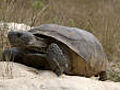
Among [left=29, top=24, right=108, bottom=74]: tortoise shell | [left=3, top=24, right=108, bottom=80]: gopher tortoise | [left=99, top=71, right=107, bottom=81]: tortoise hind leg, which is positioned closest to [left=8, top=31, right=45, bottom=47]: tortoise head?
[left=3, top=24, right=108, bottom=80]: gopher tortoise

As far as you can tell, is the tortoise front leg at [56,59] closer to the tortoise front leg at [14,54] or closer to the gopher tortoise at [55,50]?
the gopher tortoise at [55,50]

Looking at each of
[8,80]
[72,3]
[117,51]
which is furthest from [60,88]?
[72,3]

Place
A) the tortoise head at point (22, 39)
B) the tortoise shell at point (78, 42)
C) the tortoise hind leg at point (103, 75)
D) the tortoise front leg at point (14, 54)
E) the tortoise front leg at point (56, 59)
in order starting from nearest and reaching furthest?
1. the tortoise front leg at point (56, 59)
2. the tortoise head at point (22, 39)
3. the tortoise shell at point (78, 42)
4. the tortoise front leg at point (14, 54)
5. the tortoise hind leg at point (103, 75)

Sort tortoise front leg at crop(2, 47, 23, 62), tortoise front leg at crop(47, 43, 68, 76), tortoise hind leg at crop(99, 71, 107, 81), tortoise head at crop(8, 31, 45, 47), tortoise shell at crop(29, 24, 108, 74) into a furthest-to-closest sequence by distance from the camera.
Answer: tortoise hind leg at crop(99, 71, 107, 81) < tortoise front leg at crop(2, 47, 23, 62) < tortoise shell at crop(29, 24, 108, 74) < tortoise head at crop(8, 31, 45, 47) < tortoise front leg at crop(47, 43, 68, 76)

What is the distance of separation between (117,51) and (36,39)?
317 centimetres

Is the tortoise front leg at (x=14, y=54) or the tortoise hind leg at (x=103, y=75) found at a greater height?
the tortoise front leg at (x=14, y=54)

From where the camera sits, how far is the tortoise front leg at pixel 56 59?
3713mm

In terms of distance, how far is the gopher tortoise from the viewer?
377 centimetres

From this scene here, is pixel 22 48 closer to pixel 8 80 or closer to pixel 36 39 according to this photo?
pixel 36 39

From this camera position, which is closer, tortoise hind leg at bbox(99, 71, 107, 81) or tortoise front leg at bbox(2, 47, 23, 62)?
tortoise front leg at bbox(2, 47, 23, 62)

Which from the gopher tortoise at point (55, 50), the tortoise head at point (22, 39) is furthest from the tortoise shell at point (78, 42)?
the tortoise head at point (22, 39)

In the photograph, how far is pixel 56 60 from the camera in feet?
12.2

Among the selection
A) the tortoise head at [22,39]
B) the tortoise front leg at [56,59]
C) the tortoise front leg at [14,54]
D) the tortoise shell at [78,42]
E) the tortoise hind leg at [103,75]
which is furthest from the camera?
the tortoise hind leg at [103,75]

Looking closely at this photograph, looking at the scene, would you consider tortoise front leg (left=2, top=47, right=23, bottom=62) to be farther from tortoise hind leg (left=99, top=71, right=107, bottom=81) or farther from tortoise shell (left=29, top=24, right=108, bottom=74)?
tortoise hind leg (left=99, top=71, right=107, bottom=81)
